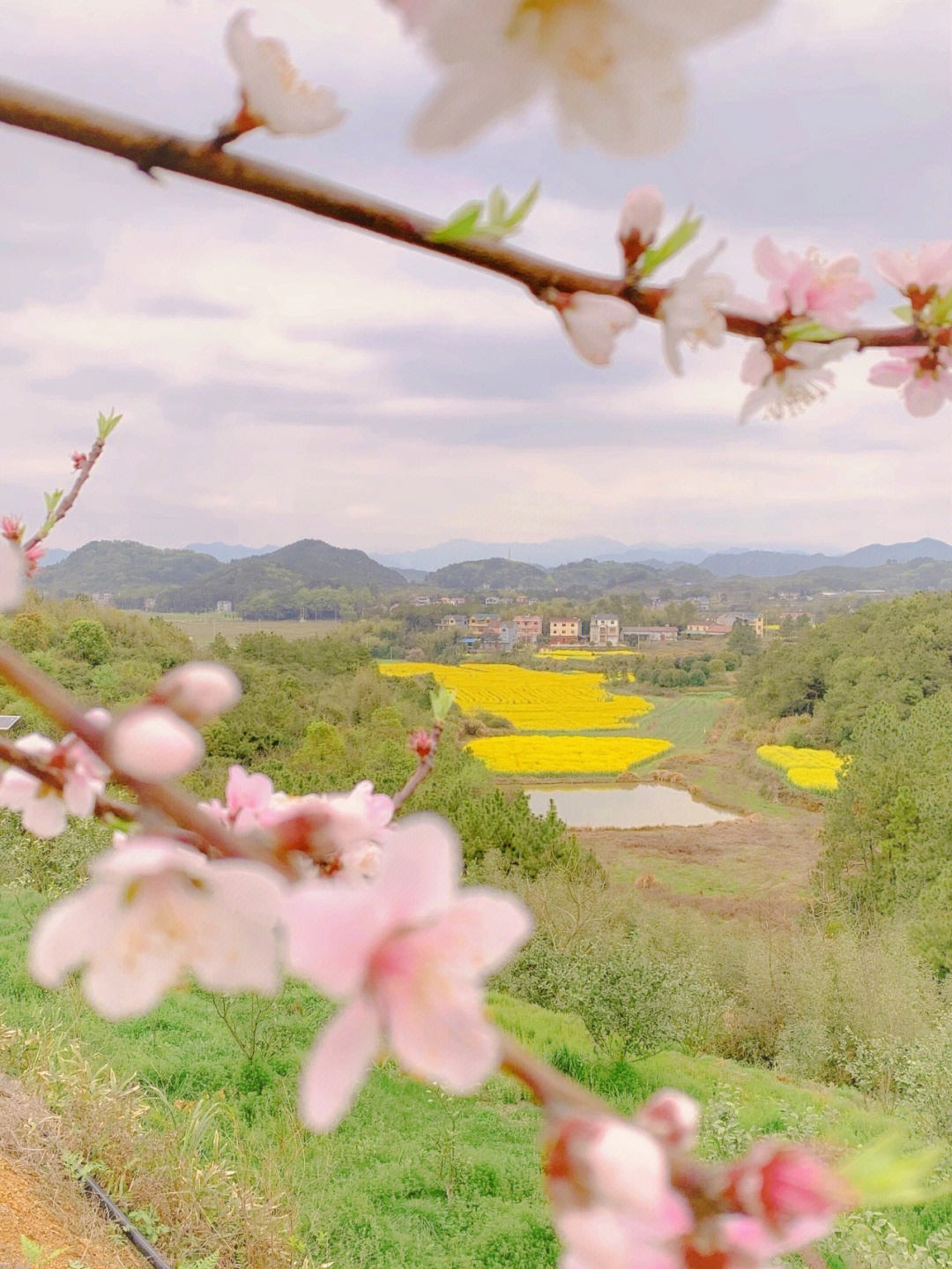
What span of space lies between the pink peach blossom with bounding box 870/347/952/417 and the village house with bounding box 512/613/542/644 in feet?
123

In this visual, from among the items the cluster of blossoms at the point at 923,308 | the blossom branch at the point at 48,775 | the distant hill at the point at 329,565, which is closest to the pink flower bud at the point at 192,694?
the blossom branch at the point at 48,775

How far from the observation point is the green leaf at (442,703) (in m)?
0.77

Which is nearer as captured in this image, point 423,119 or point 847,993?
point 423,119

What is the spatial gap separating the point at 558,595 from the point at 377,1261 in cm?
4312

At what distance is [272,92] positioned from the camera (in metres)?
0.35

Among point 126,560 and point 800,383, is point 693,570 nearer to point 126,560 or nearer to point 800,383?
point 126,560

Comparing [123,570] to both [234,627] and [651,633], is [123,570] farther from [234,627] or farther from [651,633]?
[651,633]

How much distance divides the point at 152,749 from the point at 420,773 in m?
0.54

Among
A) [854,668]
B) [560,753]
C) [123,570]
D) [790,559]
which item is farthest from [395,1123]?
[790,559]

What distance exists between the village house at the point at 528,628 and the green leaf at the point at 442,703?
3741cm

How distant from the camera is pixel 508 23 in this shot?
0.77ft

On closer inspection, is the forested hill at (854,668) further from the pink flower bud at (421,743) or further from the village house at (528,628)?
the pink flower bud at (421,743)

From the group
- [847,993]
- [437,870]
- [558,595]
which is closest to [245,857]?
[437,870]

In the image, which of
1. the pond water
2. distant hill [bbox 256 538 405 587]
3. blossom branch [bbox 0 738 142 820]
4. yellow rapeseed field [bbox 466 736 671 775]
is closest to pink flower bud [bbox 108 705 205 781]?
blossom branch [bbox 0 738 142 820]
